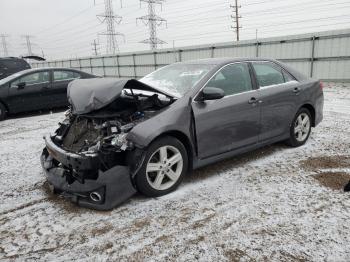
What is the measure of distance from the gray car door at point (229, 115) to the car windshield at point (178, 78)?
0.69ft

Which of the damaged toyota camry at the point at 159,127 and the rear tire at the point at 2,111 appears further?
the rear tire at the point at 2,111

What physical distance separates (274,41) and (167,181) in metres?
13.3

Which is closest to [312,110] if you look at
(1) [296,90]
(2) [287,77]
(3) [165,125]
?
(1) [296,90]

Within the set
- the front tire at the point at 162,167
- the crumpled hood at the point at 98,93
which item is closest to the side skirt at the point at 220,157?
the front tire at the point at 162,167

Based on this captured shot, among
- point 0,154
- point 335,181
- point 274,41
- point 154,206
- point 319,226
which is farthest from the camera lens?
point 274,41

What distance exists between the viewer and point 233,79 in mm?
4258

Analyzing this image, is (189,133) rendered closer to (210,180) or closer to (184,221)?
(210,180)

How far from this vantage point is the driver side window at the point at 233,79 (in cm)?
406

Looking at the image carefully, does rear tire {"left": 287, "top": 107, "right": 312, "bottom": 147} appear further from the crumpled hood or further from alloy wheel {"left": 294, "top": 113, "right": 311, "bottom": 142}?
the crumpled hood

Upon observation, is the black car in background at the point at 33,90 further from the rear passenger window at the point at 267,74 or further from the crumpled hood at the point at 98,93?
the rear passenger window at the point at 267,74

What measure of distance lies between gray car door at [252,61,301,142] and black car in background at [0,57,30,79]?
11747mm

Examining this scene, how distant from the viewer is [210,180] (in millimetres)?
3998

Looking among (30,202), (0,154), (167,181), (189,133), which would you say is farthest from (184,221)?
(0,154)

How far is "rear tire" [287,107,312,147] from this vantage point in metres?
5.05
